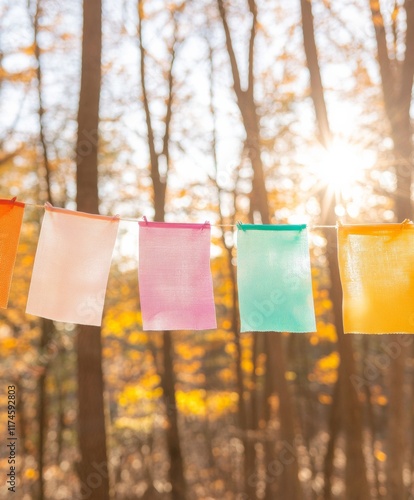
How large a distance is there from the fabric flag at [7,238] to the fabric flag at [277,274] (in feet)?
5.51

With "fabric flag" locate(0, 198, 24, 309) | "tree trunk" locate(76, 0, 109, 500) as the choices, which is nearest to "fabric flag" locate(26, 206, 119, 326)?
"fabric flag" locate(0, 198, 24, 309)

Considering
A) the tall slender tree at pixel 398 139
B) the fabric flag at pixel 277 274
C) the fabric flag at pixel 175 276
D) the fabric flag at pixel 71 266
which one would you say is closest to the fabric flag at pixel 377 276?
the fabric flag at pixel 277 274

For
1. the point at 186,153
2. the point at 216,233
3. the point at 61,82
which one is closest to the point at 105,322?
the point at 216,233

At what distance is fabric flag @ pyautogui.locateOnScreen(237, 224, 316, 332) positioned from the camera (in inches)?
155

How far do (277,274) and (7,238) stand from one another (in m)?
2.06

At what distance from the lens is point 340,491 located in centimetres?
1525

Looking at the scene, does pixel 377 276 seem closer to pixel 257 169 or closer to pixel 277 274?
pixel 277 274

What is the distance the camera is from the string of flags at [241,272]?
375 cm

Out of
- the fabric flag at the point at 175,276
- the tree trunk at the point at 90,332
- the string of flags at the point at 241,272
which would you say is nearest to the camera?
the string of flags at the point at 241,272

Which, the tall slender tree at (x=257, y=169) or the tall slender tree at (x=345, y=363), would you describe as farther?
the tall slender tree at (x=257, y=169)

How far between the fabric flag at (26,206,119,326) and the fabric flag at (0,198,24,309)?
0.17m

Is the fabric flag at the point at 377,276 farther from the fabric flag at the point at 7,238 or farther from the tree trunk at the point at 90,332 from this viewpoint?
the tree trunk at the point at 90,332

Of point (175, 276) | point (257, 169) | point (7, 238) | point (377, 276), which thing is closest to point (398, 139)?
point (257, 169)

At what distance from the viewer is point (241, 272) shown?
4.00m
